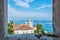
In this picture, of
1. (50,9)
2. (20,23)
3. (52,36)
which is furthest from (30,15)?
(52,36)

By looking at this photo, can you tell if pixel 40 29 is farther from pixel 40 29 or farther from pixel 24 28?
pixel 24 28

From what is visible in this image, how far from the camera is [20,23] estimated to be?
1762 mm

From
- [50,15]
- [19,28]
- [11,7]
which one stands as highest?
[11,7]

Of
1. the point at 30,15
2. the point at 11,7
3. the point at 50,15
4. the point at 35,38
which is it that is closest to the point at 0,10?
the point at 11,7

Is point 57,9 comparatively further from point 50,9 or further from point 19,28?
point 19,28

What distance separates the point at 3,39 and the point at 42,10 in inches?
26.5

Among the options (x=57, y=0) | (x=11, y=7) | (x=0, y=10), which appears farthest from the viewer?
(x=11, y=7)

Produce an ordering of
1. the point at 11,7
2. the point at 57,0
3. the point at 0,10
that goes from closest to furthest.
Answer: the point at 0,10
the point at 57,0
the point at 11,7

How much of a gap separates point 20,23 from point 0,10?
0.35 m

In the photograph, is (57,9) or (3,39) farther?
(57,9)

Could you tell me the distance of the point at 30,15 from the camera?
71.1 inches

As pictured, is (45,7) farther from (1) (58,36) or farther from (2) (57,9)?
(1) (58,36)

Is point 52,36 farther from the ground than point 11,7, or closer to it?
closer to it

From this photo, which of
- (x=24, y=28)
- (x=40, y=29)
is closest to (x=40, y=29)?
(x=40, y=29)
